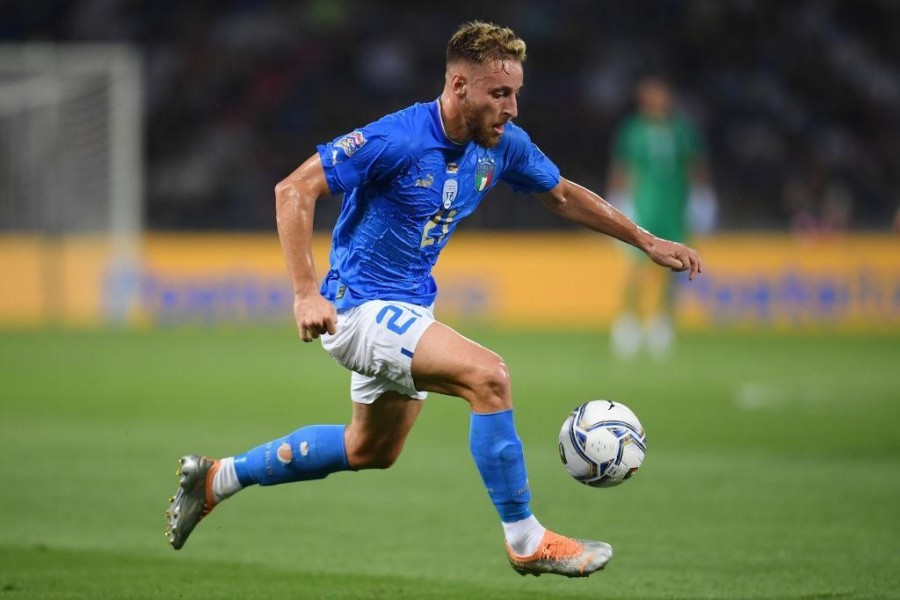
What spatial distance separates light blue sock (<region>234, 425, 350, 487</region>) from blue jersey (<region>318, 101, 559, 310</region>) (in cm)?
71

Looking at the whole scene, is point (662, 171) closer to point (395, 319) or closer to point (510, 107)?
point (510, 107)

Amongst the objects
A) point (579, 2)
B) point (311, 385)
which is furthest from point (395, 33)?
point (311, 385)

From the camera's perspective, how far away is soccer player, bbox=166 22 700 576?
206 inches

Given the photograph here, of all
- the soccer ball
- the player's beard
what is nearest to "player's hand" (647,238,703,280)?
the soccer ball

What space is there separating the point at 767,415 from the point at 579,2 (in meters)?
A: 14.0

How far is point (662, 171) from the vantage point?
53.0ft

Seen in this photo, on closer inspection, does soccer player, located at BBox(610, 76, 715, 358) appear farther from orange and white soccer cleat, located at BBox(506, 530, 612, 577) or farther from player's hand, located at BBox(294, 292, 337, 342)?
player's hand, located at BBox(294, 292, 337, 342)

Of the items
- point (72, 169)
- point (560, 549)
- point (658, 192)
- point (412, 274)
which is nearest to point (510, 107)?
point (412, 274)

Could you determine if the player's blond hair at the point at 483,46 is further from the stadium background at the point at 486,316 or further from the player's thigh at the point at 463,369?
the stadium background at the point at 486,316

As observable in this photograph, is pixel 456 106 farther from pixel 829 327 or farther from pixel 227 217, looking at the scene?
pixel 227 217

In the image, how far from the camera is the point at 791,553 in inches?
246

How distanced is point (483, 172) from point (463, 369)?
0.94m

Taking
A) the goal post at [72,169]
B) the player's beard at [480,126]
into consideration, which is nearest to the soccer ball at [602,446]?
the player's beard at [480,126]

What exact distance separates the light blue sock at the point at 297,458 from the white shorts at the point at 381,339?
539 mm
